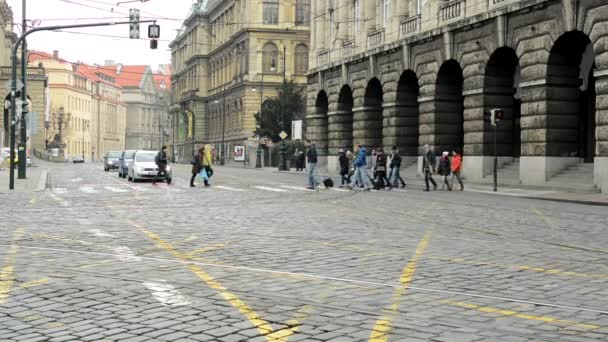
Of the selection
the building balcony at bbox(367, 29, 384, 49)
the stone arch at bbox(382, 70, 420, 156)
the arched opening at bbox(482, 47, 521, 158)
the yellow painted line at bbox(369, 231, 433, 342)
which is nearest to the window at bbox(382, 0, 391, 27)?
the building balcony at bbox(367, 29, 384, 49)

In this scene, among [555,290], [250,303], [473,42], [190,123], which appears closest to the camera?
[250,303]

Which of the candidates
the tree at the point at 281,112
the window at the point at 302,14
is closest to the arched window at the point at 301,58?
the window at the point at 302,14

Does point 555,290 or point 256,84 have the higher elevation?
point 256,84

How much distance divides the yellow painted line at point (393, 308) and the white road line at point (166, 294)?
1802 mm

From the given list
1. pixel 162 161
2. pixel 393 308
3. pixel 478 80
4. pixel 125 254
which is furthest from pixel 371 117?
pixel 393 308

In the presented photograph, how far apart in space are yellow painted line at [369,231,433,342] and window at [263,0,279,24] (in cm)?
8326

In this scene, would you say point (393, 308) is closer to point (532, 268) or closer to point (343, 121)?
point (532, 268)

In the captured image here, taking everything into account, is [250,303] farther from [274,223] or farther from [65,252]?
[274,223]

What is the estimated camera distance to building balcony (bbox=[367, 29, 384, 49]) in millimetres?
44406

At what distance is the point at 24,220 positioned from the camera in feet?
52.4

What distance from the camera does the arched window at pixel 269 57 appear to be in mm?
92125

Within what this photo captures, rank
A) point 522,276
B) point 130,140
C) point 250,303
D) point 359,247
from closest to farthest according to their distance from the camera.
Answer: point 250,303, point 522,276, point 359,247, point 130,140

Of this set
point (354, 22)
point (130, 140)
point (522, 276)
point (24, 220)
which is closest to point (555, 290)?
point (522, 276)

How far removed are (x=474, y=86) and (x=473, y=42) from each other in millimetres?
1833
